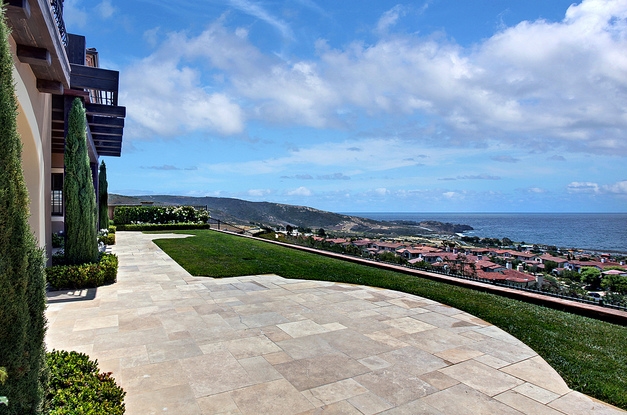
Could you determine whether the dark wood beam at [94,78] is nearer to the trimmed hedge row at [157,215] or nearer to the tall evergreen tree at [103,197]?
the tall evergreen tree at [103,197]

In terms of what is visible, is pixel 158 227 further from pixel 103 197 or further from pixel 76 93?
pixel 76 93

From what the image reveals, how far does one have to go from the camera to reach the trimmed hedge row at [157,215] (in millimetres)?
22734

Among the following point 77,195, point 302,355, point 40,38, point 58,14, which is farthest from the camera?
point 77,195

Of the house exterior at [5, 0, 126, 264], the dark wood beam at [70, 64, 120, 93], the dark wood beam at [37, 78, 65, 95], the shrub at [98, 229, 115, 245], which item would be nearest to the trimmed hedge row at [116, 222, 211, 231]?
the shrub at [98, 229, 115, 245]

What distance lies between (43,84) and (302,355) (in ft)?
19.4

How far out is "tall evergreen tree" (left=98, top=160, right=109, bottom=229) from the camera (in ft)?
53.9

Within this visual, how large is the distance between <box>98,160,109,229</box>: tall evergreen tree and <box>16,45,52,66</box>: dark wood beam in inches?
520

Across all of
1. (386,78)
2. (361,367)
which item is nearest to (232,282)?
(361,367)

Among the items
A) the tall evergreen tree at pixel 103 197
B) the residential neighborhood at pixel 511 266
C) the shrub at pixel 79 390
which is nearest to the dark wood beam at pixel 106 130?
the tall evergreen tree at pixel 103 197

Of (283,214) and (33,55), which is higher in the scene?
(33,55)

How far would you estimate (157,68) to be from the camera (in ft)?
A: 48.5

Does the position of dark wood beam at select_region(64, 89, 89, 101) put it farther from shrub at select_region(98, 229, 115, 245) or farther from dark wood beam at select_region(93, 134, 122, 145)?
shrub at select_region(98, 229, 115, 245)

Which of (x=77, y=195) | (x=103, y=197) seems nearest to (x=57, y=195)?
(x=103, y=197)

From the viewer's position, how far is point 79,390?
8.64 ft
